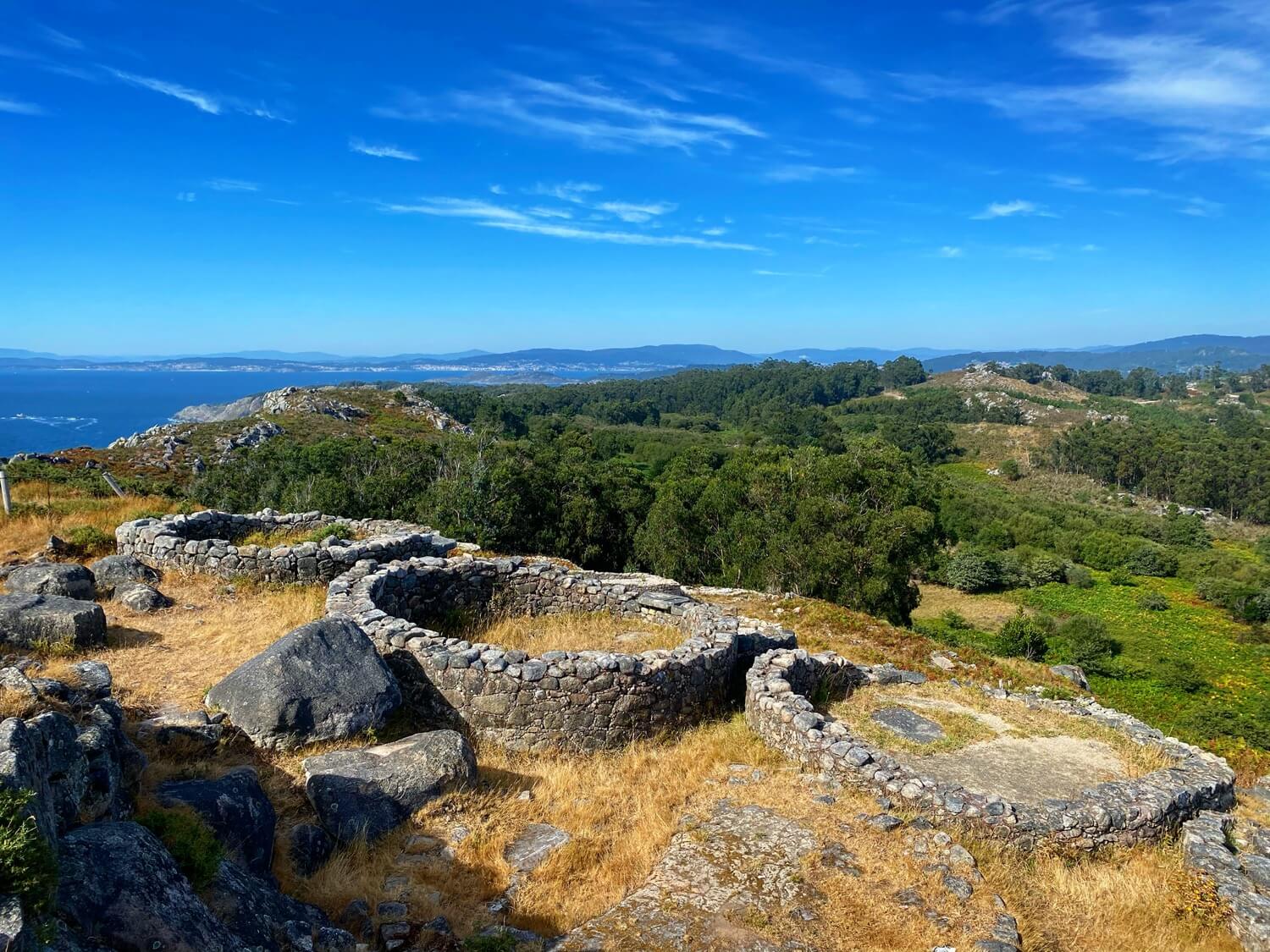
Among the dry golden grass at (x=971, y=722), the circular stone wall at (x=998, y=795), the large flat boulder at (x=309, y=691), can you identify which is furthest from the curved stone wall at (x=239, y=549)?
the dry golden grass at (x=971, y=722)

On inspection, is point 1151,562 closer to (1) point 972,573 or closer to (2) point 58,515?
(1) point 972,573

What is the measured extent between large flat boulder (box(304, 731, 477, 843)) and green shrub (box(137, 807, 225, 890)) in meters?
1.65

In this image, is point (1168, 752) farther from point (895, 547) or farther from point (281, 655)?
point (895, 547)

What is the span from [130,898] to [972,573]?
6350 centimetres

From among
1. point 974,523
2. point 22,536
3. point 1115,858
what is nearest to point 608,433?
point 974,523

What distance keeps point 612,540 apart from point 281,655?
118ft

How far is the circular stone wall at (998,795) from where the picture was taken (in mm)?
8898

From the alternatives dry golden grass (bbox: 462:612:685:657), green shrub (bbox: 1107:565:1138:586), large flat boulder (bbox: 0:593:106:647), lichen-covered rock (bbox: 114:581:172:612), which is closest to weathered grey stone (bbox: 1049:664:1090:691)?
dry golden grass (bbox: 462:612:685:657)

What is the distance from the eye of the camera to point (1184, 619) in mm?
52250

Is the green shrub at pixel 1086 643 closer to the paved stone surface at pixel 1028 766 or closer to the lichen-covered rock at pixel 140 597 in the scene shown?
the paved stone surface at pixel 1028 766

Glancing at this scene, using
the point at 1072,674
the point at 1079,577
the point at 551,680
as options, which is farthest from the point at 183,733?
Answer: the point at 1079,577

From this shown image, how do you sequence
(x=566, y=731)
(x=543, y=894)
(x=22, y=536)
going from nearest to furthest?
1. (x=543, y=894)
2. (x=566, y=731)
3. (x=22, y=536)

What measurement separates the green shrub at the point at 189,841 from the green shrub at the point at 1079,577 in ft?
228

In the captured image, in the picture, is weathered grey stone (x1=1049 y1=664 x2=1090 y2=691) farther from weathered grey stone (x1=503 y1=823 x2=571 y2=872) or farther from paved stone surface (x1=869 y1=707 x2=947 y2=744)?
weathered grey stone (x1=503 y1=823 x2=571 y2=872)
